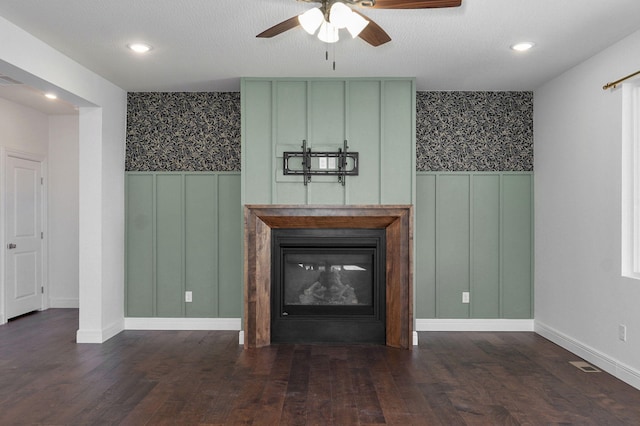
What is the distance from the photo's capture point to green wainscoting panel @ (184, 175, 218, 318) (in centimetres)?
553

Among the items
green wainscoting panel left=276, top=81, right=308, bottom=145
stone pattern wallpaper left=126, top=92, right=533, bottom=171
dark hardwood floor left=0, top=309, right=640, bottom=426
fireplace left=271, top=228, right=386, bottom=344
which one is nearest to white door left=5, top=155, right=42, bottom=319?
dark hardwood floor left=0, top=309, right=640, bottom=426

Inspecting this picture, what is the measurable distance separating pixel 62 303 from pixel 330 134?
4.41m

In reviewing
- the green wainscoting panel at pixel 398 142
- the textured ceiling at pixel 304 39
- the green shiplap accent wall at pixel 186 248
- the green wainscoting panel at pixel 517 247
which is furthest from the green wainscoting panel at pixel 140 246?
the green wainscoting panel at pixel 517 247

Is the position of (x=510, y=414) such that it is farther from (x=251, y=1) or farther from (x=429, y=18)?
(x=251, y=1)

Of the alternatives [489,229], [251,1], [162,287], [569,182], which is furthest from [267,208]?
[569,182]

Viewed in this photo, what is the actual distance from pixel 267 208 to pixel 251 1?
6.84 feet

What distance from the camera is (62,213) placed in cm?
679

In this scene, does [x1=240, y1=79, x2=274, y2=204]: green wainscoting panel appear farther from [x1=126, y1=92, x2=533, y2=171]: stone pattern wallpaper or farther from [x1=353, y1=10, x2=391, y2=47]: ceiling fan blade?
[x1=353, y1=10, x2=391, y2=47]: ceiling fan blade

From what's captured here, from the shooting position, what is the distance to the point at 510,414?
317 centimetres

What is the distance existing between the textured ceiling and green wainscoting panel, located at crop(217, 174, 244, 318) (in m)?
1.12

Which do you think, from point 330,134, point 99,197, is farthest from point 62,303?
point 330,134

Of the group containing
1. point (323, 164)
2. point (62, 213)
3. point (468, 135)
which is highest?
point (468, 135)

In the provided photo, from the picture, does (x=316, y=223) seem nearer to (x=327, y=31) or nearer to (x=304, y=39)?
(x=304, y=39)

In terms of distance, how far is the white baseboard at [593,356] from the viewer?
3.74 m
